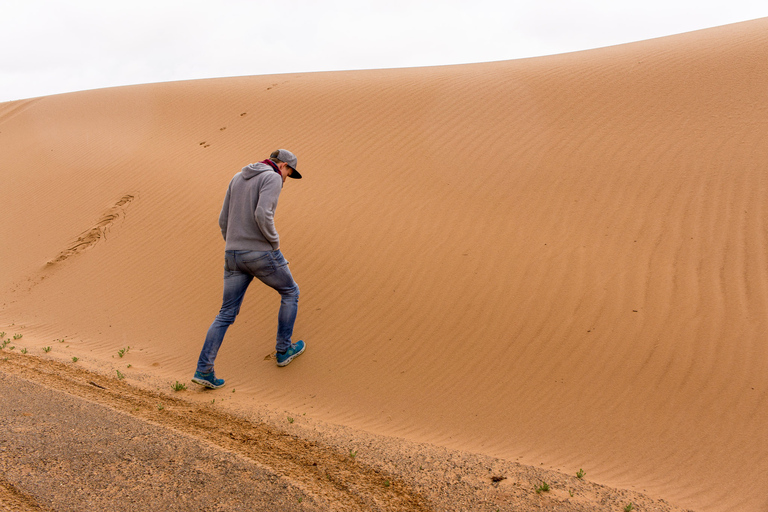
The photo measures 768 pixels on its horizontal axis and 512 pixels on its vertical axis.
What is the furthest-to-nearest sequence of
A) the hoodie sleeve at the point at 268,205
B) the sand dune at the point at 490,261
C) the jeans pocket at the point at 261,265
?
the jeans pocket at the point at 261,265 → the hoodie sleeve at the point at 268,205 → the sand dune at the point at 490,261

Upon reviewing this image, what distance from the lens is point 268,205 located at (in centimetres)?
397

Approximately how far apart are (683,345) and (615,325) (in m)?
0.52

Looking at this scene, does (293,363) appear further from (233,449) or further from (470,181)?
(470,181)

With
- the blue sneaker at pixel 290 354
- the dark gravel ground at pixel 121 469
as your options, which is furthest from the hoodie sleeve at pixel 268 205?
the dark gravel ground at pixel 121 469

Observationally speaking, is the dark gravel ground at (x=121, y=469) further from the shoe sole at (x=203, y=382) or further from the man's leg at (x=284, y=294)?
the man's leg at (x=284, y=294)

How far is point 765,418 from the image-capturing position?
3.45 metres

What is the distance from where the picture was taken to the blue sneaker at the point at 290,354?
15.4ft

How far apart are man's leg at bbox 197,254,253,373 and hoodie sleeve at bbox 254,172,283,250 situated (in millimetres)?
378

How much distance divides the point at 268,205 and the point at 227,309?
3.03 ft

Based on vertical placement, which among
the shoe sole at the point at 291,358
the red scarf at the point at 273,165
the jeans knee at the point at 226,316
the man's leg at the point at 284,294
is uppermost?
the red scarf at the point at 273,165

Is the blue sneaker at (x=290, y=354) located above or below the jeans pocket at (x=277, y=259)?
below

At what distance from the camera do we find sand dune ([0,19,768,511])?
3.75 m

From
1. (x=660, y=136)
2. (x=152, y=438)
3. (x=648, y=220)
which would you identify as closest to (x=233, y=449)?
(x=152, y=438)

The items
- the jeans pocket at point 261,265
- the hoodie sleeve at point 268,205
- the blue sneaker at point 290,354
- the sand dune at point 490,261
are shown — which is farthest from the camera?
the blue sneaker at point 290,354
